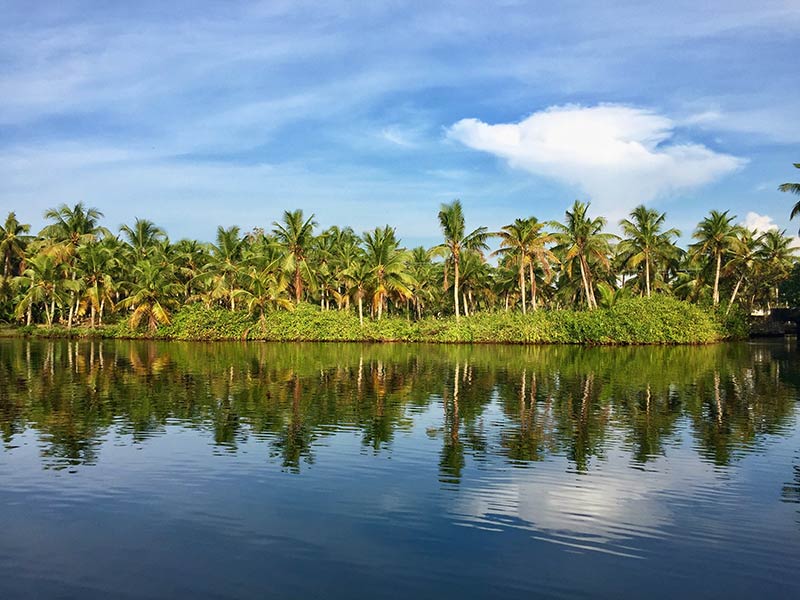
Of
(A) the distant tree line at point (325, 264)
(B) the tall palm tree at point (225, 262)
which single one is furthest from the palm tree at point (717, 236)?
(B) the tall palm tree at point (225, 262)

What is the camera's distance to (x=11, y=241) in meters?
66.2

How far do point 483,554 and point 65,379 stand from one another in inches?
905

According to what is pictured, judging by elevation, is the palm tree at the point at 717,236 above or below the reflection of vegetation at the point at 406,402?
above

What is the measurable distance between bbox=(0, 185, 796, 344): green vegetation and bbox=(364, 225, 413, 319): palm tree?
0.12 metres

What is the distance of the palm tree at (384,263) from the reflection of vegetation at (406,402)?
1902cm

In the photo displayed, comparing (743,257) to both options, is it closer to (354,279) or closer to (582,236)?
(582,236)

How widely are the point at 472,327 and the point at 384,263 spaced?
9.38m

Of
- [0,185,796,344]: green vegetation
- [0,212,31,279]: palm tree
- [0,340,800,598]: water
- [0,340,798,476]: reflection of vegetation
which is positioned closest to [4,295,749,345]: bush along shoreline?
[0,185,796,344]: green vegetation

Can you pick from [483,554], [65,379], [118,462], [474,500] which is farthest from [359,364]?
[483,554]

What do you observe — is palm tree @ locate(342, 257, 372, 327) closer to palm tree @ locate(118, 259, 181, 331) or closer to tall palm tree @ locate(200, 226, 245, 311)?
tall palm tree @ locate(200, 226, 245, 311)

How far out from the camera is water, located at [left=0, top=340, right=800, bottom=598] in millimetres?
7520

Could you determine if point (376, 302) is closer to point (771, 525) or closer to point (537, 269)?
point (537, 269)

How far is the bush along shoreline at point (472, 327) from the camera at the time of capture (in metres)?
51.8

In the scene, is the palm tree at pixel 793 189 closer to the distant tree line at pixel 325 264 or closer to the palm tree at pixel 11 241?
the distant tree line at pixel 325 264
